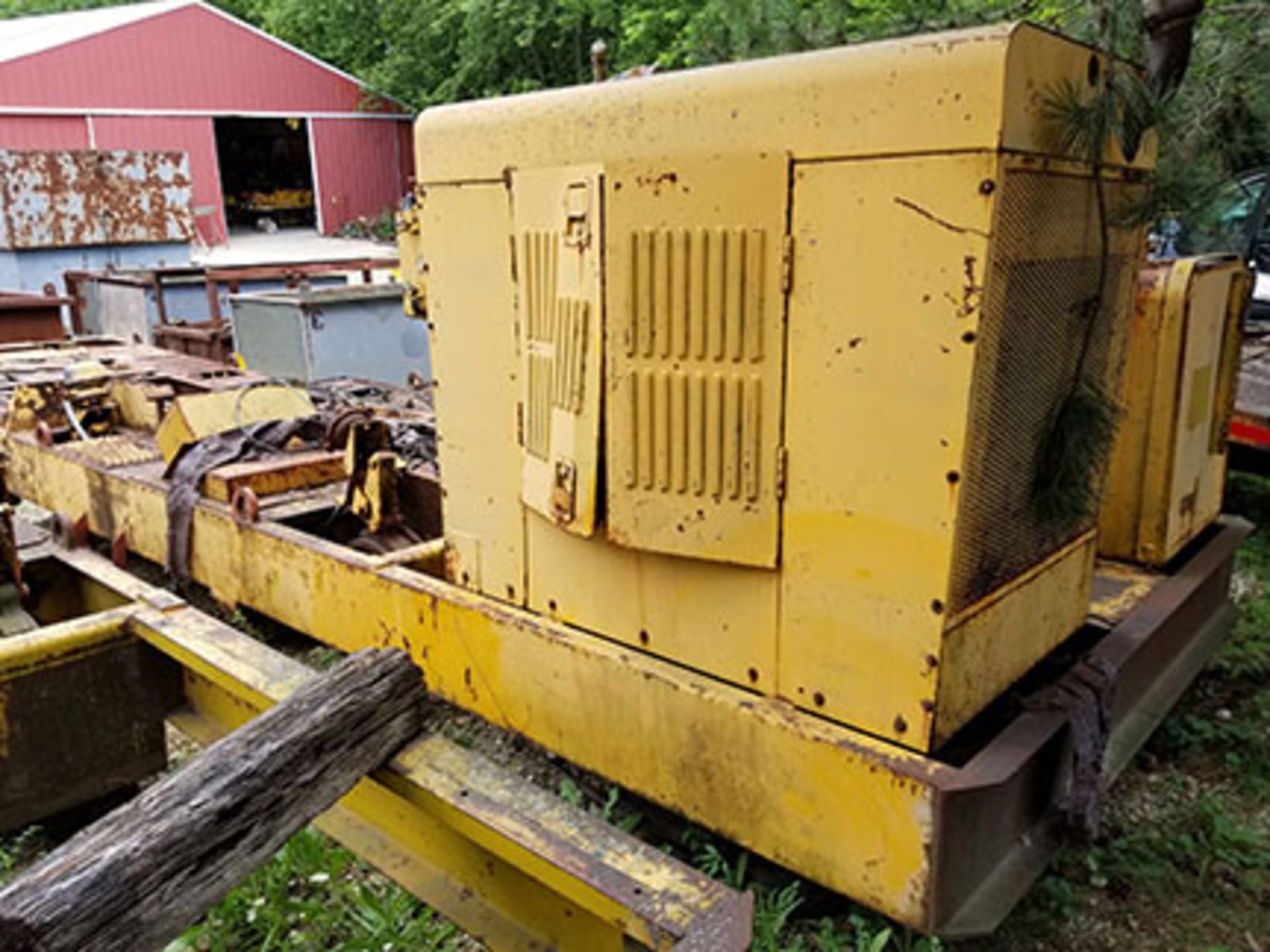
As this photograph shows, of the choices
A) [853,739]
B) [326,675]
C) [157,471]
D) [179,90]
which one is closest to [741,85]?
[853,739]

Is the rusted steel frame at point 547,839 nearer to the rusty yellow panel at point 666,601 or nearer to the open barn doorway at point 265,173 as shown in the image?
the rusty yellow panel at point 666,601

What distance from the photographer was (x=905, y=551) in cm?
211

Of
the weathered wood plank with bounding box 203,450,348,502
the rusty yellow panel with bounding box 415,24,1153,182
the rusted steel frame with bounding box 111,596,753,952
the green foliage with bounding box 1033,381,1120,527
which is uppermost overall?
the rusty yellow panel with bounding box 415,24,1153,182

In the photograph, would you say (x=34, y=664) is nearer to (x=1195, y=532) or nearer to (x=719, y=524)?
(x=719, y=524)

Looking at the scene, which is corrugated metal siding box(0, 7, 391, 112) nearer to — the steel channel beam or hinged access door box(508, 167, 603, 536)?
the steel channel beam

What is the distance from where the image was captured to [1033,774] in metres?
2.33

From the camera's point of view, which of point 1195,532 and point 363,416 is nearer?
point 1195,532

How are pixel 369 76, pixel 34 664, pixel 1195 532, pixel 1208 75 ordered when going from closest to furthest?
pixel 34 664 < pixel 1208 75 < pixel 1195 532 < pixel 369 76

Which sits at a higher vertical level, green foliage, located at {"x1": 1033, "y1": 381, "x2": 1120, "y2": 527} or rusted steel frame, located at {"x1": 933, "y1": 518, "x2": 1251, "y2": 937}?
green foliage, located at {"x1": 1033, "y1": 381, "x2": 1120, "y2": 527}

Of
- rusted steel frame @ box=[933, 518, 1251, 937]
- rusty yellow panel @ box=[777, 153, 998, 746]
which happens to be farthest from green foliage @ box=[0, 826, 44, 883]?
rusted steel frame @ box=[933, 518, 1251, 937]

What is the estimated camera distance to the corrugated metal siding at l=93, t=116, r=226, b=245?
19.1 m

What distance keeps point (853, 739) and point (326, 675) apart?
119 centimetres

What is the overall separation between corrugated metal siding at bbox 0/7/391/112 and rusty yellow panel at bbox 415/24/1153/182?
63.2ft

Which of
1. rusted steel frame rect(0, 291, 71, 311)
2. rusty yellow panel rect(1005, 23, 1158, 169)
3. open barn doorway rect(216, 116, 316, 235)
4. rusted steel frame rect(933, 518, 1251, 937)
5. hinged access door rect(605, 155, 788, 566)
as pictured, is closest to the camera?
rusty yellow panel rect(1005, 23, 1158, 169)
